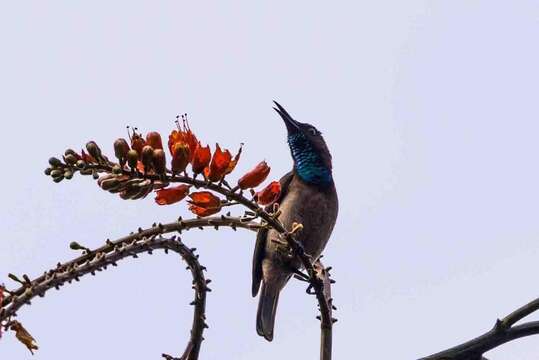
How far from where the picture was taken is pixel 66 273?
80.7 inches

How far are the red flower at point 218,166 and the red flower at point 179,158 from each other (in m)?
0.09

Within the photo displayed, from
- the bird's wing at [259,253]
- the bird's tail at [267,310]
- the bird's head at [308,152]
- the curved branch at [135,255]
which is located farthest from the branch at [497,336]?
the bird's head at [308,152]

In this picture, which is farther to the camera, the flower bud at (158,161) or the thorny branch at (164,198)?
the flower bud at (158,161)

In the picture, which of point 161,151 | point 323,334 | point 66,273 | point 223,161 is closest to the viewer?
point 66,273

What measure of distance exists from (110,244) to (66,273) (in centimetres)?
16

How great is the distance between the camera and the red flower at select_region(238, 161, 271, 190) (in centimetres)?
280

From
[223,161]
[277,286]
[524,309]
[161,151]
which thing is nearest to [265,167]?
[223,161]

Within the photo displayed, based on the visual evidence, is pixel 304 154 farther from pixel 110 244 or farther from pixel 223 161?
pixel 110 244

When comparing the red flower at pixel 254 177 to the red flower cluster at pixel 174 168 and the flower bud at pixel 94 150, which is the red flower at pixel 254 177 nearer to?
the red flower cluster at pixel 174 168

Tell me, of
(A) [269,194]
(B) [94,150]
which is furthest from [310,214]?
(B) [94,150]

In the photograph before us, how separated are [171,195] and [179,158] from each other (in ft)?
0.68

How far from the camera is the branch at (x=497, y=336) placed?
1632mm

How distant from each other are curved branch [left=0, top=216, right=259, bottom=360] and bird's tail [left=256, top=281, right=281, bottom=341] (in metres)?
2.76

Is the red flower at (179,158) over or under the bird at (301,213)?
under
